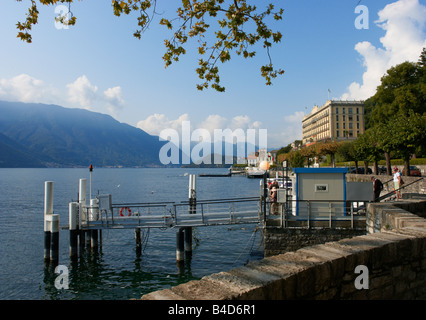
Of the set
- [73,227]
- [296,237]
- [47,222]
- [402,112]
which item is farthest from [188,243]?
[402,112]

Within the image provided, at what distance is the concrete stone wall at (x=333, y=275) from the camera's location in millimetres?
3689

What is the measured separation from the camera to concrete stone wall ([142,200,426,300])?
369 cm

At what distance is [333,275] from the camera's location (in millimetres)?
4484

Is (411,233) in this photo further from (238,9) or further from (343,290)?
(238,9)

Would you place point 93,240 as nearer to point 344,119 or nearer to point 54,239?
point 54,239

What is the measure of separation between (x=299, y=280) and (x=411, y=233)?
10.3 ft

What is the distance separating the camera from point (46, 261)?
17938 mm

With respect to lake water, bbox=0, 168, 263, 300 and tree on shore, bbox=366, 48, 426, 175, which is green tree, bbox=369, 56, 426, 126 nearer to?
tree on shore, bbox=366, 48, 426, 175

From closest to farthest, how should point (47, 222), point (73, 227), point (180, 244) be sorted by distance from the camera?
point (180, 244) → point (47, 222) → point (73, 227)

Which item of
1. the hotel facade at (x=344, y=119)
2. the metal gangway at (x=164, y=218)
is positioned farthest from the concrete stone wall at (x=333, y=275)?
the hotel facade at (x=344, y=119)

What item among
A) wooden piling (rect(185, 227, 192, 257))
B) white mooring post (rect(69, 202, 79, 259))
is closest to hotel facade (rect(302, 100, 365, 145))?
wooden piling (rect(185, 227, 192, 257))

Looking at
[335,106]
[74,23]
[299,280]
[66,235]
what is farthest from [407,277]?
[335,106]

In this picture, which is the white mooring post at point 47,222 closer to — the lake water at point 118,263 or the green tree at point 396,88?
the lake water at point 118,263
